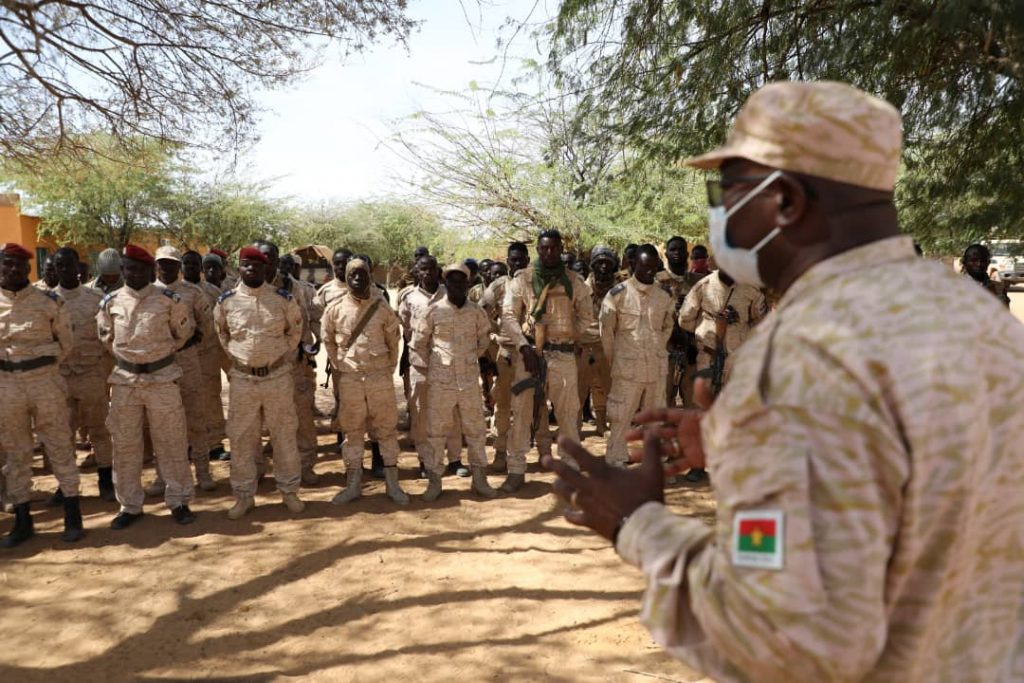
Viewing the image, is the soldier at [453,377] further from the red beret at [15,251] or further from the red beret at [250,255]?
the red beret at [15,251]

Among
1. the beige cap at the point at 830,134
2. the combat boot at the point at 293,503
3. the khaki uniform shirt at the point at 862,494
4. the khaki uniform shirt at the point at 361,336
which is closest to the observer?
the khaki uniform shirt at the point at 862,494

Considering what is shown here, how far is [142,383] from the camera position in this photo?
511cm

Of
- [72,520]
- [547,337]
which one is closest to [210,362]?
[72,520]

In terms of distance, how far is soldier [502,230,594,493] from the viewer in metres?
6.08

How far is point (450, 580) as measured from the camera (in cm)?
429

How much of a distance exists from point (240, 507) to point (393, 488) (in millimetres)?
1190

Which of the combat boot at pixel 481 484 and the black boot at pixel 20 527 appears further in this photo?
the combat boot at pixel 481 484

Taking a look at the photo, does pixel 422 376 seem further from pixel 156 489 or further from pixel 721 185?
pixel 721 185

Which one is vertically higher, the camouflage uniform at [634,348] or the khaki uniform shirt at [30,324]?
the khaki uniform shirt at [30,324]

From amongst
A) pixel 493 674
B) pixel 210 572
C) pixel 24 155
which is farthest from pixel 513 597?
pixel 24 155

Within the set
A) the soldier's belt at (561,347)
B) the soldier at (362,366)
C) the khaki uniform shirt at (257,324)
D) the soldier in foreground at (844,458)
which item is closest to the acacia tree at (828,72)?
the soldier's belt at (561,347)

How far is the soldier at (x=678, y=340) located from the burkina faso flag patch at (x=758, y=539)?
20.3 feet

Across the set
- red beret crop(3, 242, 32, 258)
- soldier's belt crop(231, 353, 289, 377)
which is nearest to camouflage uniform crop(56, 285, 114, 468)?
red beret crop(3, 242, 32, 258)

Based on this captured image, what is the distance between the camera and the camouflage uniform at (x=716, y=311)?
617cm
